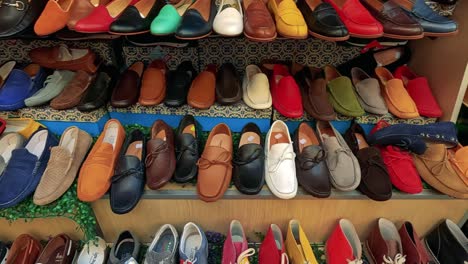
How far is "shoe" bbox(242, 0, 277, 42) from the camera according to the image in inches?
31.4

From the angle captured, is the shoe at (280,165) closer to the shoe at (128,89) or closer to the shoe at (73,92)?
the shoe at (128,89)

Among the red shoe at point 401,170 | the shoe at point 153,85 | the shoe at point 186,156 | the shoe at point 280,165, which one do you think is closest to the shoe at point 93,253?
the shoe at point 186,156

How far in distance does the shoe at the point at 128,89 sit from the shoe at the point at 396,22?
0.76 meters

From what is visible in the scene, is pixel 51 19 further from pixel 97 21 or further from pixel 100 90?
pixel 100 90

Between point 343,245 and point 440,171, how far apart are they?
1.18 ft

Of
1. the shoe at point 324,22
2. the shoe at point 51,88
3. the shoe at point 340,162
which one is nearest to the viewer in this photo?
the shoe at point 324,22

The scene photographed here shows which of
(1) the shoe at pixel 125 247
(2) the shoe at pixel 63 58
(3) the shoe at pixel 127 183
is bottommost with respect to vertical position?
(1) the shoe at pixel 125 247

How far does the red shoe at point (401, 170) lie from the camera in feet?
2.95

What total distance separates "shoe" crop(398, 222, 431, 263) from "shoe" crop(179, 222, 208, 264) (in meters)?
0.62

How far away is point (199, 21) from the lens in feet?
2.72

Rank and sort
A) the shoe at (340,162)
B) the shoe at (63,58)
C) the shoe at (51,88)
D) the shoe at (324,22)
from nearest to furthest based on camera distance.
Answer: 1. the shoe at (324,22)
2. the shoe at (340,162)
3. the shoe at (51,88)
4. the shoe at (63,58)

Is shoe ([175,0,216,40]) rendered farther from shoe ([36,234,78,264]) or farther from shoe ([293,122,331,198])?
shoe ([36,234,78,264])

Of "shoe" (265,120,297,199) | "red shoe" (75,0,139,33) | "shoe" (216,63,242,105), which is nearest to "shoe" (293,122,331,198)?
"shoe" (265,120,297,199)

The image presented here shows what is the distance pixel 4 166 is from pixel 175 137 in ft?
1.62
